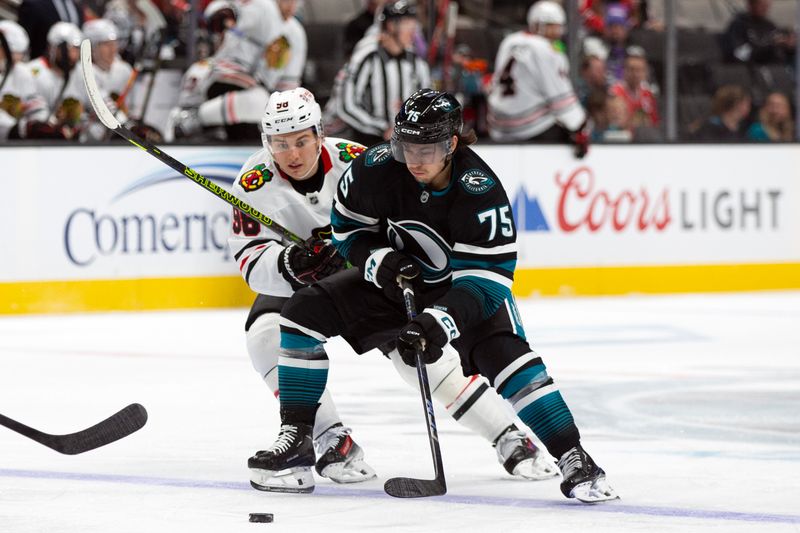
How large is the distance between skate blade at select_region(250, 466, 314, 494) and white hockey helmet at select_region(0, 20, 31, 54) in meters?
4.93

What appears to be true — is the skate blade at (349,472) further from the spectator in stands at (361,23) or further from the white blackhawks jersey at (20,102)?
the spectator in stands at (361,23)

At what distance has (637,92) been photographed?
9641 millimetres

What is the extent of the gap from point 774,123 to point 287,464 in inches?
259

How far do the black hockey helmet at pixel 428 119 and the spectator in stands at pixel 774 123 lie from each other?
247 inches

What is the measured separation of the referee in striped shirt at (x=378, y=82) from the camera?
26.7 feet

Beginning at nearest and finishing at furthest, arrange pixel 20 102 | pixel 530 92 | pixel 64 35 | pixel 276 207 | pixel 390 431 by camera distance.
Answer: pixel 276 207
pixel 390 431
pixel 20 102
pixel 64 35
pixel 530 92

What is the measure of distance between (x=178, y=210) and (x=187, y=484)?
4.43 meters

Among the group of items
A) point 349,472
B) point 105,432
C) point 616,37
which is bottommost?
point 349,472

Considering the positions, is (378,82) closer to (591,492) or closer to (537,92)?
(537,92)

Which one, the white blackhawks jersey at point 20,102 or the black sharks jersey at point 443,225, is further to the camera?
the white blackhawks jersey at point 20,102

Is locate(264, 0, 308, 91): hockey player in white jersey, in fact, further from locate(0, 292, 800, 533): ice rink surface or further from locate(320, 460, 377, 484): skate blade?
locate(320, 460, 377, 484): skate blade

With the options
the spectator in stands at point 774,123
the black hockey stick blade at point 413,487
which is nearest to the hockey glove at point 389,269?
the black hockey stick blade at point 413,487

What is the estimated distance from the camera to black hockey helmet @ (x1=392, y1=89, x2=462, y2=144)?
3.50m

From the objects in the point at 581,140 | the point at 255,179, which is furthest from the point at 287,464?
the point at 581,140
